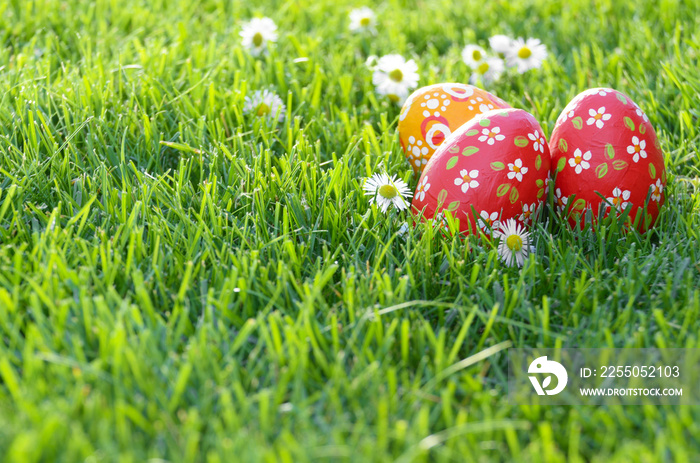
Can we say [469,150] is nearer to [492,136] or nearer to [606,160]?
[492,136]

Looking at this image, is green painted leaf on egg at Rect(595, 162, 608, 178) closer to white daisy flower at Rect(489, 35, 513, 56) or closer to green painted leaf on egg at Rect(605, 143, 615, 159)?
green painted leaf on egg at Rect(605, 143, 615, 159)

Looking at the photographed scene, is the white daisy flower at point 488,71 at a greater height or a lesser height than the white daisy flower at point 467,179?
greater

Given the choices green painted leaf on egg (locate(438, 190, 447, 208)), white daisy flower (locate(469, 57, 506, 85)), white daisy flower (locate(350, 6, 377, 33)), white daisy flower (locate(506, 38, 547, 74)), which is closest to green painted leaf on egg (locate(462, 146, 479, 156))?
green painted leaf on egg (locate(438, 190, 447, 208))

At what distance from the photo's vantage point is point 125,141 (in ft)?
6.71

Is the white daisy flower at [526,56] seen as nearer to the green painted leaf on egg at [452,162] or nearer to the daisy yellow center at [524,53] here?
the daisy yellow center at [524,53]

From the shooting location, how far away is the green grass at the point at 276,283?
1.14 metres

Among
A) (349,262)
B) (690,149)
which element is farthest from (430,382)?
(690,149)

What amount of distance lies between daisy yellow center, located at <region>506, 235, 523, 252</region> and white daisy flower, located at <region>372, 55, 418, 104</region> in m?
0.97

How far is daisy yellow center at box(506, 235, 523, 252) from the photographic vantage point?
1633mm

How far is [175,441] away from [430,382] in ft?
1.54

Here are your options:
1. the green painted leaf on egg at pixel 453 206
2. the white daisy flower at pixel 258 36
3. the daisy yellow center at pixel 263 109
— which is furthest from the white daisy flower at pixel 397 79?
the green painted leaf on egg at pixel 453 206

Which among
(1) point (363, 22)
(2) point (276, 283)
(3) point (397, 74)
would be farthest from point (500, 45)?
(2) point (276, 283)

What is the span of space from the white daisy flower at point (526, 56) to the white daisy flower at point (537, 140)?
1.03 m

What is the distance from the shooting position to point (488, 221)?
5.48 feet
